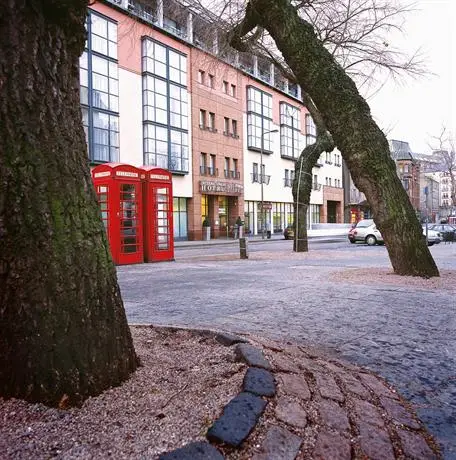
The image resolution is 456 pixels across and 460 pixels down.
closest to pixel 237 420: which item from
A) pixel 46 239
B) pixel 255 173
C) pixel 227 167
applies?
pixel 46 239

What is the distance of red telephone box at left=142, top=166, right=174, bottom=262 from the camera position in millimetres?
14422

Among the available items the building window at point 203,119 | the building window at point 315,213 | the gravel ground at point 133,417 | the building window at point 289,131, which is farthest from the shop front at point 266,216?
the gravel ground at point 133,417

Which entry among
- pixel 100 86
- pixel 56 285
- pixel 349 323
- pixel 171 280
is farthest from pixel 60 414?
pixel 100 86

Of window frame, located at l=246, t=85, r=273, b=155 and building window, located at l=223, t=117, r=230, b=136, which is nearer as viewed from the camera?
building window, located at l=223, t=117, r=230, b=136

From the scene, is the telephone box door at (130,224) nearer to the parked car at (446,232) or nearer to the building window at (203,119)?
the building window at (203,119)

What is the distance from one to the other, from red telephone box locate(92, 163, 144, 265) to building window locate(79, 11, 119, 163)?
15080 mm

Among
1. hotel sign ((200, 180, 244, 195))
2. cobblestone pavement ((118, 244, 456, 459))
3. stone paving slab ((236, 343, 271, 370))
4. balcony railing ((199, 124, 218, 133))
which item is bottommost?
cobblestone pavement ((118, 244, 456, 459))

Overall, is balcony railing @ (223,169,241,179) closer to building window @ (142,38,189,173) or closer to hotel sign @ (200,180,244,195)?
hotel sign @ (200,180,244,195)

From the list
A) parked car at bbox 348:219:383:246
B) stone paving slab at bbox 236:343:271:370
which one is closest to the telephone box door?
stone paving slab at bbox 236:343:271:370

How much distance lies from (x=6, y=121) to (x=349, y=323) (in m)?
3.78

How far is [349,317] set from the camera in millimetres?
5223

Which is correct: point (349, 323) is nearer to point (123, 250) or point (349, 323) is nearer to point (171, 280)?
point (171, 280)

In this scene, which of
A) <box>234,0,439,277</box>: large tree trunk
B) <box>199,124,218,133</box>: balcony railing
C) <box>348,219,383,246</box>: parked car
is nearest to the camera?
<box>234,0,439,277</box>: large tree trunk

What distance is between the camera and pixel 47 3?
2525mm
